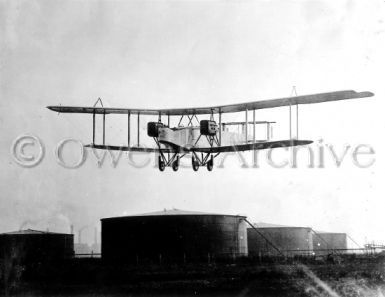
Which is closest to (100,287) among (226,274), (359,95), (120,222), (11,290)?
(11,290)

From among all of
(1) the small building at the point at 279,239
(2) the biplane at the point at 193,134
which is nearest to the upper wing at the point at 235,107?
(2) the biplane at the point at 193,134

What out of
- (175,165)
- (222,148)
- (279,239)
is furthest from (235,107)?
(279,239)

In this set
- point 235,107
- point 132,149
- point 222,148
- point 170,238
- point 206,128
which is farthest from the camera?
point 170,238

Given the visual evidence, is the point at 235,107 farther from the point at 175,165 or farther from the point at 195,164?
the point at 175,165

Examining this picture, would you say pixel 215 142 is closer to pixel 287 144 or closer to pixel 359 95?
pixel 287 144

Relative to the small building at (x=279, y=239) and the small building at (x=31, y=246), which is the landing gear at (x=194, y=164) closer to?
the small building at (x=31, y=246)

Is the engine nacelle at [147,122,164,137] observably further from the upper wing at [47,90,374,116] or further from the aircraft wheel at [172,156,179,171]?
the aircraft wheel at [172,156,179,171]
